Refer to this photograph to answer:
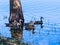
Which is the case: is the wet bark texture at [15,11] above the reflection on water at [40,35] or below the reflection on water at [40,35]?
above

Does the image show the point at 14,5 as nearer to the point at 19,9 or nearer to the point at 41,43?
the point at 19,9

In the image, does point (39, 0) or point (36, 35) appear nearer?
point (36, 35)

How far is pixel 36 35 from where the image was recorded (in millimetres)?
12477

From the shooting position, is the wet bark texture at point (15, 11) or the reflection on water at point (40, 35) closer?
the reflection on water at point (40, 35)

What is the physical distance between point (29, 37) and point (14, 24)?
353 cm

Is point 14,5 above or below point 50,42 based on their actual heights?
above

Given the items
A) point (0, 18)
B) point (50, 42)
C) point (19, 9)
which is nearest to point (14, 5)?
point (19, 9)

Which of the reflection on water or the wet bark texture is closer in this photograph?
the reflection on water

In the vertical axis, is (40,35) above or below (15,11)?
below

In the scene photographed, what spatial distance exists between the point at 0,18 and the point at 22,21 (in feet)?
7.03

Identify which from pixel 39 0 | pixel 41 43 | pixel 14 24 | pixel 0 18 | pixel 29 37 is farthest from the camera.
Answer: pixel 39 0

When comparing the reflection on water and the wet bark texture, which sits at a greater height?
the wet bark texture

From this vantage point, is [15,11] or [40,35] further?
[15,11]

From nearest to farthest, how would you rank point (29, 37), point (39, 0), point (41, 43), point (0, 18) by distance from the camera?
point (41, 43) → point (29, 37) → point (0, 18) → point (39, 0)
